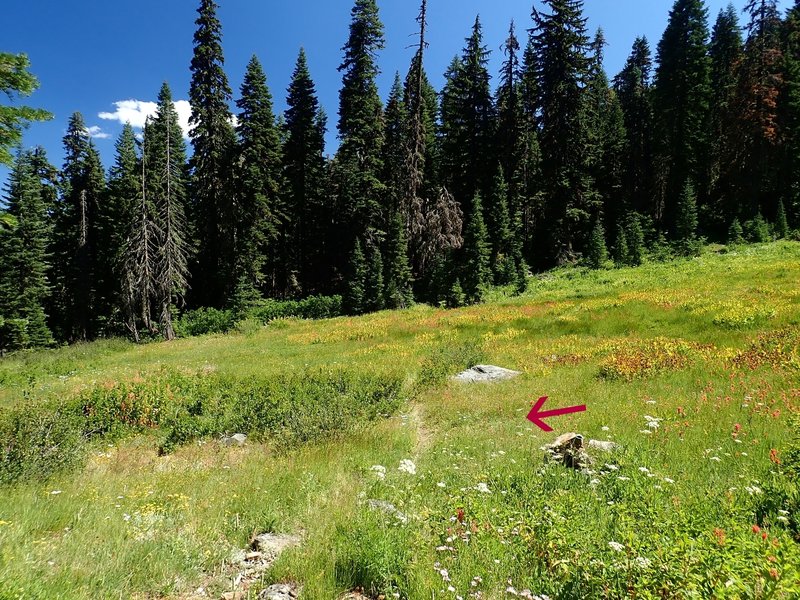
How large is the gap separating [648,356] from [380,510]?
9606 mm

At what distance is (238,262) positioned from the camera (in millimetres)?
37656

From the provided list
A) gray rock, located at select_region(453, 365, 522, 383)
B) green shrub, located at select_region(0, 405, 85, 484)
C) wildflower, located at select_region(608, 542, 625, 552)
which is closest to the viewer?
wildflower, located at select_region(608, 542, 625, 552)

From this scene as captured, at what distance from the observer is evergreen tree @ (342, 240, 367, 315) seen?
33500mm

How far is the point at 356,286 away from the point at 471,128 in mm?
22984

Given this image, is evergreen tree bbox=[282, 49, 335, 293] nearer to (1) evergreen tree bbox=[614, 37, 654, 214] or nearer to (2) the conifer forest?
(2) the conifer forest

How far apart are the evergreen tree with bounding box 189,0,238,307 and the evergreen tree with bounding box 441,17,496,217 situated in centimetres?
2268

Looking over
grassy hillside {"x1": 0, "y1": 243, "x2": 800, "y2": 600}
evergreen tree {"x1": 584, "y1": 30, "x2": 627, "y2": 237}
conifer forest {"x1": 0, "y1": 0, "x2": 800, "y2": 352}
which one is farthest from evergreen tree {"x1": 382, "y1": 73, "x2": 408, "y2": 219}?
grassy hillside {"x1": 0, "y1": 243, "x2": 800, "y2": 600}

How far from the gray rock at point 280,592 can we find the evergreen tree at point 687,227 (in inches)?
1398

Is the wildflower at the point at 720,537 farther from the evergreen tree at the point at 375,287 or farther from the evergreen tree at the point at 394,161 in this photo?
the evergreen tree at the point at 394,161

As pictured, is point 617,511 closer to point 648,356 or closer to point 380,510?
point 380,510

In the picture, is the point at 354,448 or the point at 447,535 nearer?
the point at 447,535

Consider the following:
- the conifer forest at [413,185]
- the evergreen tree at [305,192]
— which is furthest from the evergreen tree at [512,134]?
the evergreen tree at [305,192]

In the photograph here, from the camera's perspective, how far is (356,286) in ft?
110

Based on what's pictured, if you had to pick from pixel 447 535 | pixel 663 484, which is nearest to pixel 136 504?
pixel 447 535
